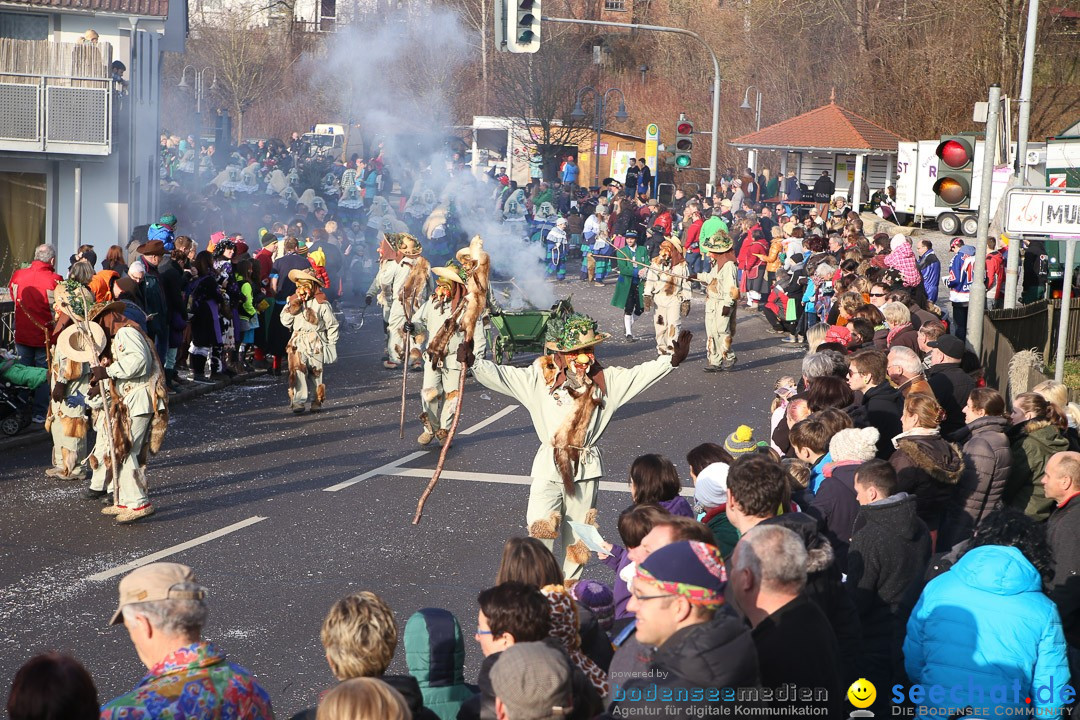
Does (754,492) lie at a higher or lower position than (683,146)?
lower

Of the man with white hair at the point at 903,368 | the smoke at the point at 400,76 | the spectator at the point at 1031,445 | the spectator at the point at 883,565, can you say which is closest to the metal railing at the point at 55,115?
the man with white hair at the point at 903,368

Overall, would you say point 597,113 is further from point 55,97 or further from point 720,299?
point 720,299

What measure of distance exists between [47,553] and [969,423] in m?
6.24

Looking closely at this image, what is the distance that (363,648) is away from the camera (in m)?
4.07

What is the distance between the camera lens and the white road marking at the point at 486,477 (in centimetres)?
1153

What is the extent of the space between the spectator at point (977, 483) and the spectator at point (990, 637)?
2094 millimetres

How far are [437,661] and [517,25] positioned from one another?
54.7 feet

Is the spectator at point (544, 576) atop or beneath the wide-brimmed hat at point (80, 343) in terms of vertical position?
beneath

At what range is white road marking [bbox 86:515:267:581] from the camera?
28.3 ft

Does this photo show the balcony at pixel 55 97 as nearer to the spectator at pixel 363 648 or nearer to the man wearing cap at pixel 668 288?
the man wearing cap at pixel 668 288

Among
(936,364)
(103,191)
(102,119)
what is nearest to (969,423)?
(936,364)

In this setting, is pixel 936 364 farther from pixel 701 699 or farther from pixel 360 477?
pixel 701 699

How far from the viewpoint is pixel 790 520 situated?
16.4 ft

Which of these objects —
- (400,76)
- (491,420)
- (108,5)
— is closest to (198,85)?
(400,76)
